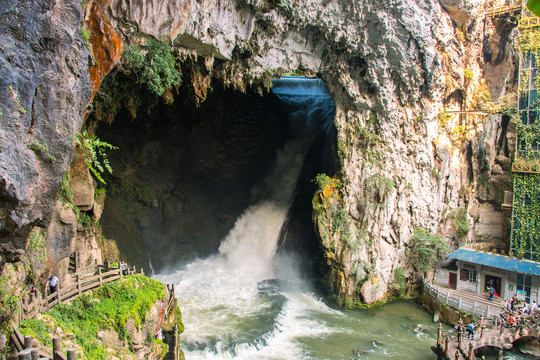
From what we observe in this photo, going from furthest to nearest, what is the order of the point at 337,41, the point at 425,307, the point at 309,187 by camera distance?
the point at 309,187
the point at 425,307
the point at 337,41

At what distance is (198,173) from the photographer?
89.7 feet

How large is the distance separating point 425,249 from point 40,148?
787 inches

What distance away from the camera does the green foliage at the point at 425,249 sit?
72.6 feet

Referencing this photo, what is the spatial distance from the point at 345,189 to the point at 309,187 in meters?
5.57

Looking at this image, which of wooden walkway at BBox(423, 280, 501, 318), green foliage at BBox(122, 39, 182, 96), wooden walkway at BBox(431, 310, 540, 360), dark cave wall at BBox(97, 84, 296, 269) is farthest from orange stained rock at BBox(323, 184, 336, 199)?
green foliage at BBox(122, 39, 182, 96)

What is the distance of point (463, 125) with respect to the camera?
23.9 metres

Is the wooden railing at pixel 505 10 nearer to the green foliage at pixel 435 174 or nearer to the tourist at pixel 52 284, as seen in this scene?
the green foliage at pixel 435 174

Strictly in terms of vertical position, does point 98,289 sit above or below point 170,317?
above

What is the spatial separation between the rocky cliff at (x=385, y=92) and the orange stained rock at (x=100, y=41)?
2.59 m

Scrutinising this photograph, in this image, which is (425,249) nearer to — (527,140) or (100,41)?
(527,140)

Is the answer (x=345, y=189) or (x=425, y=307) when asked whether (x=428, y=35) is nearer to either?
(x=345, y=189)

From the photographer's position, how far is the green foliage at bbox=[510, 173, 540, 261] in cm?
2153

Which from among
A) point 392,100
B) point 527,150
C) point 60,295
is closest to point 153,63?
point 60,295

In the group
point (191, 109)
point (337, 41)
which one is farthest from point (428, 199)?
point (191, 109)
